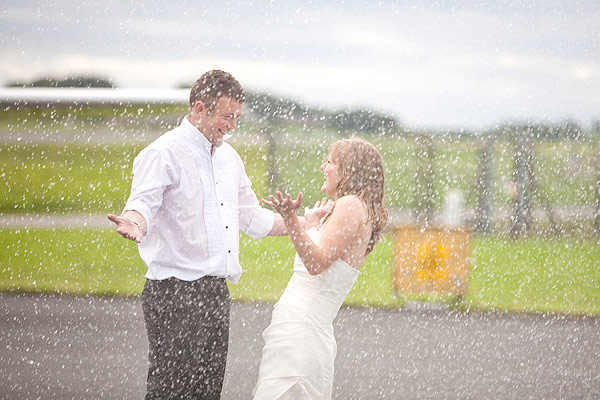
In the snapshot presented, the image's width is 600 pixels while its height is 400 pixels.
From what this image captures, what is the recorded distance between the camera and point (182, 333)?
3541 mm

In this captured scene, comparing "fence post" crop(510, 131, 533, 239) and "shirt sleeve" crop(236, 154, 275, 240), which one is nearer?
"shirt sleeve" crop(236, 154, 275, 240)

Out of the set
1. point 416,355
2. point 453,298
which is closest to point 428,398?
point 416,355

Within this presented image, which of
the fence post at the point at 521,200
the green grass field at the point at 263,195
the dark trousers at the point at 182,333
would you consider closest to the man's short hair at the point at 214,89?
the dark trousers at the point at 182,333

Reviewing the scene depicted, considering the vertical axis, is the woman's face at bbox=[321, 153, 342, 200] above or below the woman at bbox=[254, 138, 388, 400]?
above

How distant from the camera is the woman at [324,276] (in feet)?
11.1

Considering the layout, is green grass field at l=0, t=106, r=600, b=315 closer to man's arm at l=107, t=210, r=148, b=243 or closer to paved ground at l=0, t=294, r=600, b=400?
paved ground at l=0, t=294, r=600, b=400

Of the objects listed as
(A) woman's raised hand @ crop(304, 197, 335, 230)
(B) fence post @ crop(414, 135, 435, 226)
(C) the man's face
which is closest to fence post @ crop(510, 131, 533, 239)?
(B) fence post @ crop(414, 135, 435, 226)

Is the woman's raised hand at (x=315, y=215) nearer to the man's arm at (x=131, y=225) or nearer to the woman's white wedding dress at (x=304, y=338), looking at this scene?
the woman's white wedding dress at (x=304, y=338)

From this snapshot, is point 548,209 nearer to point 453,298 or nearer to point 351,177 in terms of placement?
point 453,298

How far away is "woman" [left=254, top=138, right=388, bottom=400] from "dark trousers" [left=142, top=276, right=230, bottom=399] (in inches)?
10.1

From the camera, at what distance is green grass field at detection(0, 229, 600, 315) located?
376 inches

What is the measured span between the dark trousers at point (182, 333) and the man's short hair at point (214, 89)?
28.3 inches

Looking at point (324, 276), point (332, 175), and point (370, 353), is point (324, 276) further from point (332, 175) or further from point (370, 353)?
point (370, 353)

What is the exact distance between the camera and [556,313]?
8617mm
